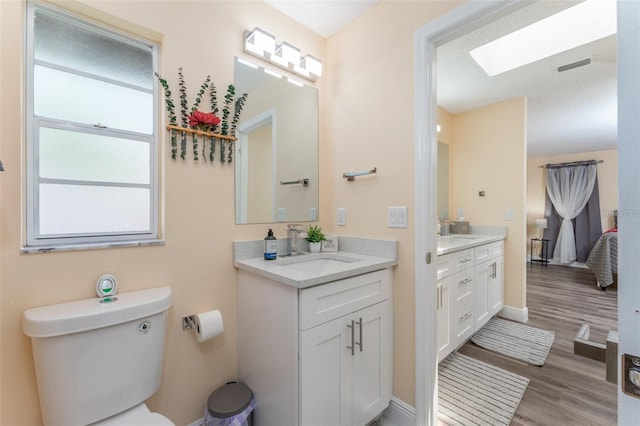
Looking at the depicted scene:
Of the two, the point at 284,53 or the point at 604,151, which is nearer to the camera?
the point at 284,53

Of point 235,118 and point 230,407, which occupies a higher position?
point 235,118

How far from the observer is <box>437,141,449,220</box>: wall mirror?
3.15 metres

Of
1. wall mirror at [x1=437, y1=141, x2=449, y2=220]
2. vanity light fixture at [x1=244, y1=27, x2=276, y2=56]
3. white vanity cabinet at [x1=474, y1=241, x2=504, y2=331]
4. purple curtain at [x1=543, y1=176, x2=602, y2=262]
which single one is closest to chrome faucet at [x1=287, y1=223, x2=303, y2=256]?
vanity light fixture at [x1=244, y1=27, x2=276, y2=56]

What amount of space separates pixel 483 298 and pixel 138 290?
2.70 meters

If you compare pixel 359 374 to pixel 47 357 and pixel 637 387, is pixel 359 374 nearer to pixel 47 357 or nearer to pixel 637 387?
pixel 637 387

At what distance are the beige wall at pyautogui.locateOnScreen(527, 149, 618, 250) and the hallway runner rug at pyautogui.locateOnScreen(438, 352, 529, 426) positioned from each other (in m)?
5.21

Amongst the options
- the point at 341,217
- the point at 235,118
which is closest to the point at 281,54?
the point at 235,118

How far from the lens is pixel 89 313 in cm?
98

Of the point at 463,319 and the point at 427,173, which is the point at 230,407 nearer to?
the point at 427,173

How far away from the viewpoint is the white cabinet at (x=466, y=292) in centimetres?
196

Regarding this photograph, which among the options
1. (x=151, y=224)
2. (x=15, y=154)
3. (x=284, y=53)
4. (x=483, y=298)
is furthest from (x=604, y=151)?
(x=15, y=154)

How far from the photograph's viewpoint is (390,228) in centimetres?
155

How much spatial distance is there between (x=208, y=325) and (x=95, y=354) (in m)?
0.43

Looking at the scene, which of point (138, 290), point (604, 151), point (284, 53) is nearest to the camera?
point (138, 290)
